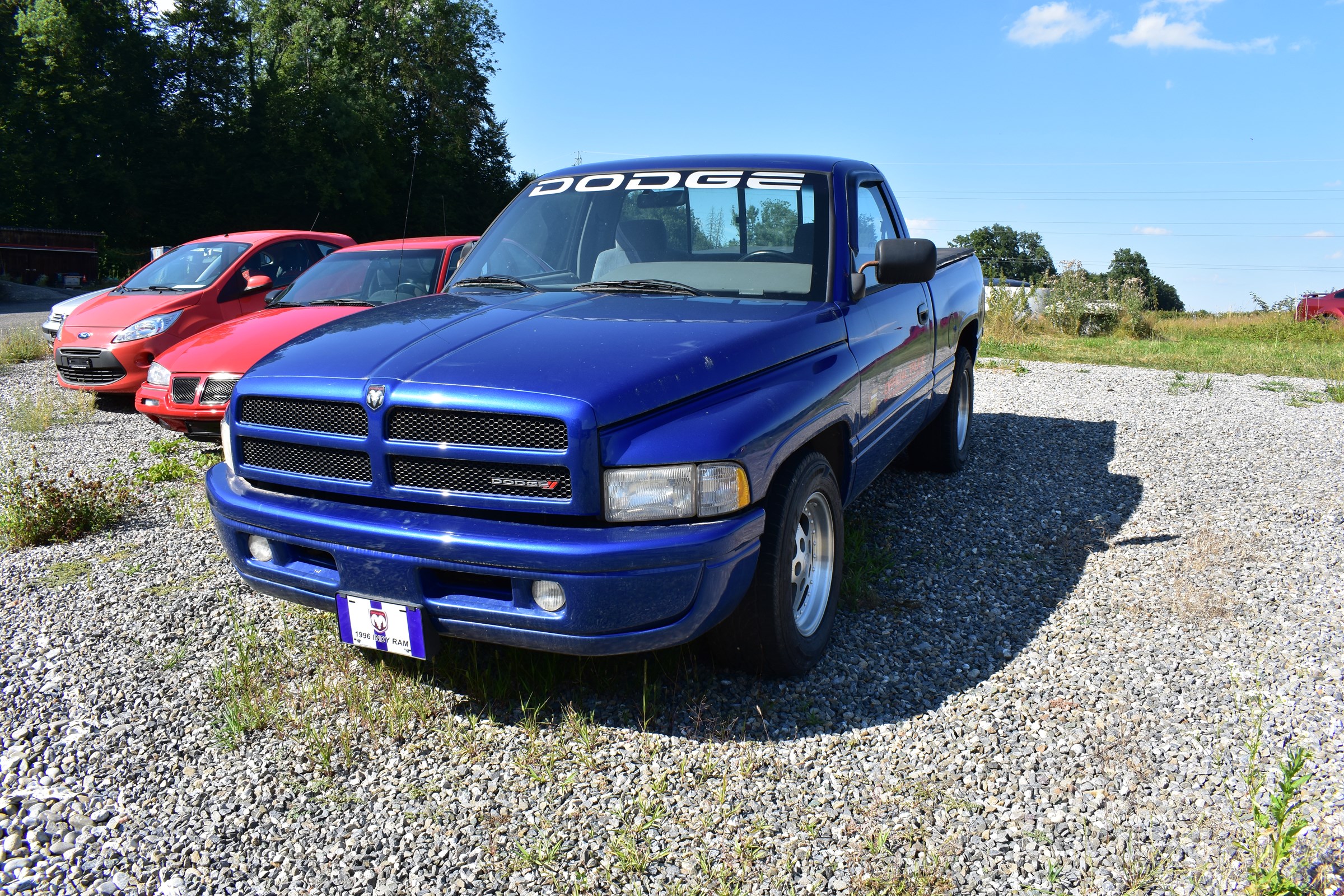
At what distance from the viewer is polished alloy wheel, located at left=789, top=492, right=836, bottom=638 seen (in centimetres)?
320

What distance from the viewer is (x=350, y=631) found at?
2760 millimetres

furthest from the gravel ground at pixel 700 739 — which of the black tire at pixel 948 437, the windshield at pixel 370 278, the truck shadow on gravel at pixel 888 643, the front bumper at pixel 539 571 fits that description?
the windshield at pixel 370 278

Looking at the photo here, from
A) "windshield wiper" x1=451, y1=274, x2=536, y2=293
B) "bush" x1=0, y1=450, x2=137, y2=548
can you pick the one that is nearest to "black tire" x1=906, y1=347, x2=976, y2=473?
"windshield wiper" x1=451, y1=274, x2=536, y2=293

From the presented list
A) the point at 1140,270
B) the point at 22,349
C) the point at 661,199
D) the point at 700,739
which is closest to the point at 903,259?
the point at 661,199

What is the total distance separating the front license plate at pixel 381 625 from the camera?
264 cm

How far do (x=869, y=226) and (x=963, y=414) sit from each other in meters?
2.47

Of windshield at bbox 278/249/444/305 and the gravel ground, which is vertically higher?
windshield at bbox 278/249/444/305

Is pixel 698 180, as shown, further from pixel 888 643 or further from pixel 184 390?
pixel 184 390

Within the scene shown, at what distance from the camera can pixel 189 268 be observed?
9547mm

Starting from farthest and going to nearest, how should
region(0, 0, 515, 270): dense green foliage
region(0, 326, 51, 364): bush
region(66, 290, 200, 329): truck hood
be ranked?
region(0, 0, 515, 270): dense green foliage → region(0, 326, 51, 364): bush → region(66, 290, 200, 329): truck hood

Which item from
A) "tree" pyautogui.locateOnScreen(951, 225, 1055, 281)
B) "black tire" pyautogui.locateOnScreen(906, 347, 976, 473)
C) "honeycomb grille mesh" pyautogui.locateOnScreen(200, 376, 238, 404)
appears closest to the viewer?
"black tire" pyautogui.locateOnScreen(906, 347, 976, 473)

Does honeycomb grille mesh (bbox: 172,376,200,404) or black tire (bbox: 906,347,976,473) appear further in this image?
honeycomb grille mesh (bbox: 172,376,200,404)

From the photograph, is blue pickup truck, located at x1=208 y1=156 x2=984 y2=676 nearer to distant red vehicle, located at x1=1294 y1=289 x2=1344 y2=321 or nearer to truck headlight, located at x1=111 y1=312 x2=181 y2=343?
truck headlight, located at x1=111 y1=312 x2=181 y2=343

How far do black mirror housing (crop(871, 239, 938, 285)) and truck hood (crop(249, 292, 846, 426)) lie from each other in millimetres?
329
